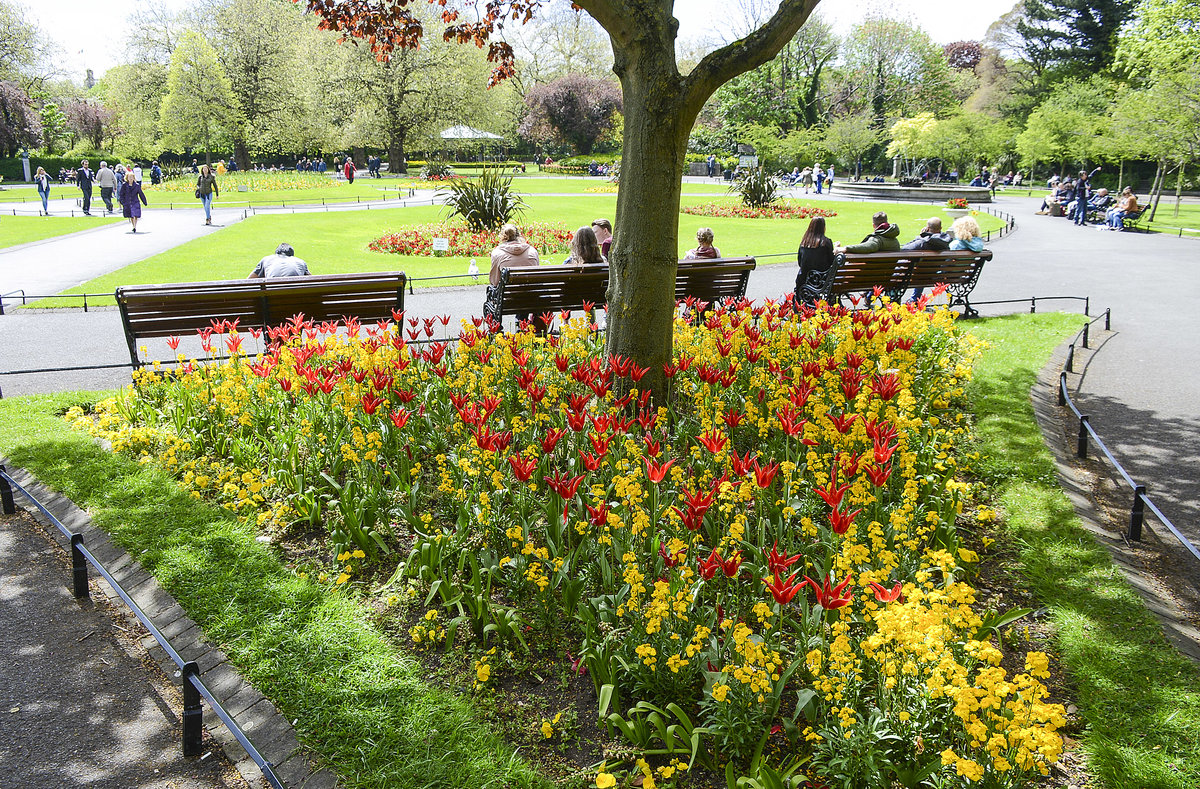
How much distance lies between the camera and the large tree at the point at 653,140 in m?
5.23

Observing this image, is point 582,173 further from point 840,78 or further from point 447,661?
point 447,661

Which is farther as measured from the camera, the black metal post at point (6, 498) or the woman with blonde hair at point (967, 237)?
the woman with blonde hair at point (967, 237)

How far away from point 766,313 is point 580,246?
2.91m

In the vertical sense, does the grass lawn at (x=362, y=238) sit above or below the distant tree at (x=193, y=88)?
below

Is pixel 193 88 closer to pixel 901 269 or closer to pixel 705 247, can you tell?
pixel 705 247

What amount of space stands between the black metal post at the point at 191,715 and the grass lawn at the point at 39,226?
68.4ft

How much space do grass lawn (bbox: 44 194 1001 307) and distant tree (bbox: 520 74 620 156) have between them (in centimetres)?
3494

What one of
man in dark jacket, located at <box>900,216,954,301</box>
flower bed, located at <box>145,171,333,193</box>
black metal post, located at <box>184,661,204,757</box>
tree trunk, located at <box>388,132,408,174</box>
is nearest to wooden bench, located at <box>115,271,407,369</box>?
black metal post, located at <box>184,661,204,757</box>

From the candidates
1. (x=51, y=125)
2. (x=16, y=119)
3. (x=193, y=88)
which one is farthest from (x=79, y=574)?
(x=51, y=125)

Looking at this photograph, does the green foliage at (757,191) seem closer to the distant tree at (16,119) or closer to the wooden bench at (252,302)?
the wooden bench at (252,302)

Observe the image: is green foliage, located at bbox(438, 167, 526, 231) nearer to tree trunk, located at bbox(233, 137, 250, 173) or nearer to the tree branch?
the tree branch

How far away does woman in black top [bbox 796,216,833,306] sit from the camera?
385 inches

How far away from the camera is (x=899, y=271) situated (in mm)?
10398

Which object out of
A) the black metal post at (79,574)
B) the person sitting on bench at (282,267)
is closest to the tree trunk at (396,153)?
the person sitting on bench at (282,267)
